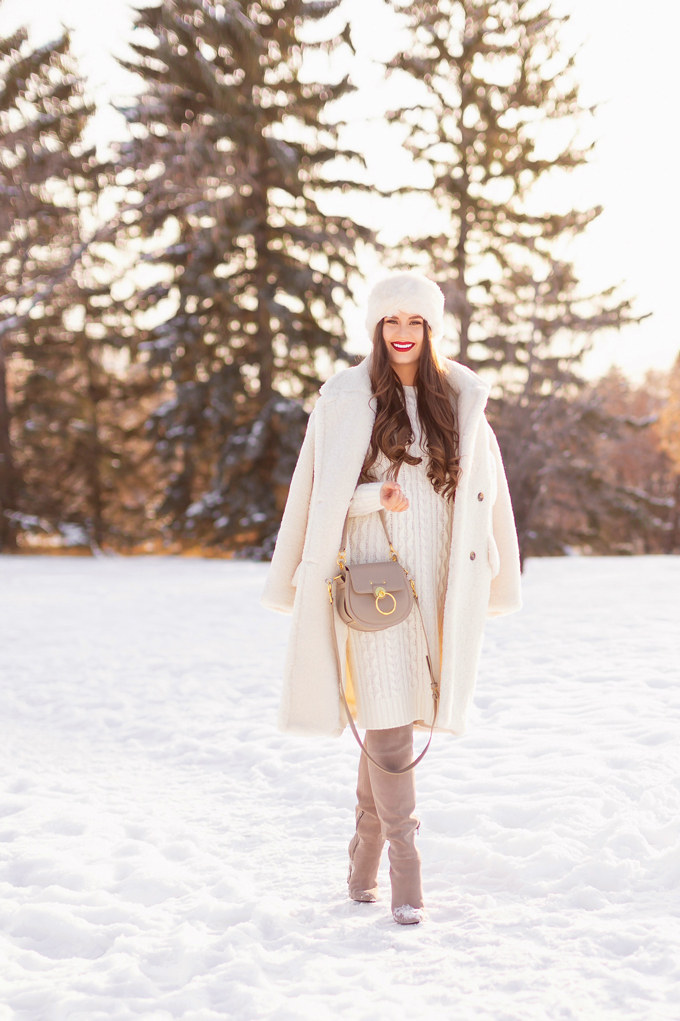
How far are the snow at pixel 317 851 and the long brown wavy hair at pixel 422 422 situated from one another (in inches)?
57.5

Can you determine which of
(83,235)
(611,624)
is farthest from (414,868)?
(83,235)

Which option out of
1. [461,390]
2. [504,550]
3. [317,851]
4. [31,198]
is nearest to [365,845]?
[317,851]

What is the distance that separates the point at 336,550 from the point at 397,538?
8.3 inches

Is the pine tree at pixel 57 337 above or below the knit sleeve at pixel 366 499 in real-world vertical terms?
above

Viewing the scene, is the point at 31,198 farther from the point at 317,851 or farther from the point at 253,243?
the point at 317,851

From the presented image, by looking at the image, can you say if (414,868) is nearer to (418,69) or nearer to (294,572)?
(294,572)

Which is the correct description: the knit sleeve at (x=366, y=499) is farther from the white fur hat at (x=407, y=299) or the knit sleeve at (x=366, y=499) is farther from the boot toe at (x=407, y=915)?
the boot toe at (x=407, y=915)

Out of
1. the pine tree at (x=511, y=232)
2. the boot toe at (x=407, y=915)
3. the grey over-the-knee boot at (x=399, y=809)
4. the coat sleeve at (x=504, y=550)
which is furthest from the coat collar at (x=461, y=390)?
the pine tree at (x=511, y=232)

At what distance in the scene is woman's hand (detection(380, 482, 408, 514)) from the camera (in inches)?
104

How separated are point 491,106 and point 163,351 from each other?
7.27 m

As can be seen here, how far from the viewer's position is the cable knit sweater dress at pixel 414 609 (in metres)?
2.78

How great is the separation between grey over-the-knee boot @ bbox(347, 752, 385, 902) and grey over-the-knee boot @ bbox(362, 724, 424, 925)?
0.15 metres

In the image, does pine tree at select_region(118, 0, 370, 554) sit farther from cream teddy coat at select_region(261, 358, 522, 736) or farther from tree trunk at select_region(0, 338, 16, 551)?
cream teddy coat at select_region(261, 358, 522, 736)

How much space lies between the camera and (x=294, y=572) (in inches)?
116
